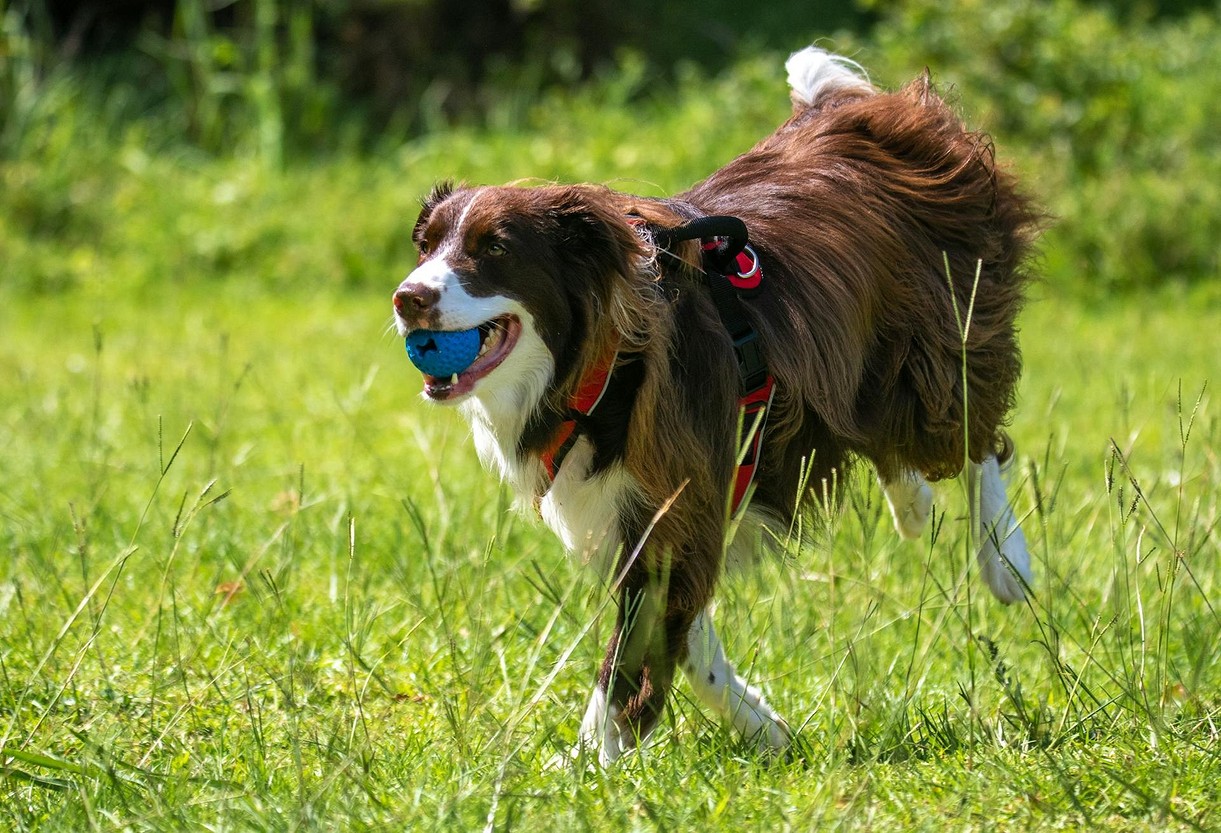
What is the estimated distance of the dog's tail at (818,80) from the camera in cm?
414

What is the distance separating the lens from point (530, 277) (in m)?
2.97

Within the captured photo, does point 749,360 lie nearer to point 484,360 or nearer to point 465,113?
point 484,360

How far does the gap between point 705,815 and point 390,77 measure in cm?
1112

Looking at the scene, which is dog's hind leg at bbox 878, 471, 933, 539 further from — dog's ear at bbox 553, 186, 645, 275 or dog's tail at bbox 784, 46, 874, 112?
dog's ear at bbox 553, 186, 645, 275

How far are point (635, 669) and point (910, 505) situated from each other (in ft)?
4.60

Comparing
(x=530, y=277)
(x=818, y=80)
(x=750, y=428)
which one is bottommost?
(x=750, y=428)

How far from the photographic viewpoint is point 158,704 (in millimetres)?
3270

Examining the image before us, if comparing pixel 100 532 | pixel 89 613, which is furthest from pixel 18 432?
pixel 89 613

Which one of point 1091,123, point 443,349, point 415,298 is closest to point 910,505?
point 443,349

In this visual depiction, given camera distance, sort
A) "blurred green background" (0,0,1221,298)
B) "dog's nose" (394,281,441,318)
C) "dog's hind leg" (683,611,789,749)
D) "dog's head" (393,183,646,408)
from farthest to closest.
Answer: "blurred green background" (0,0,1221,298) → "dog's hind leg" (683,611,789,749) → "dog's head" (393,183,646,408) → "dog's nose" (394,281,441,318)

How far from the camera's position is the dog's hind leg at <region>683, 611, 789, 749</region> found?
10.0 ft

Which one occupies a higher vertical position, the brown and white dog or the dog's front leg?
the brown and white dog

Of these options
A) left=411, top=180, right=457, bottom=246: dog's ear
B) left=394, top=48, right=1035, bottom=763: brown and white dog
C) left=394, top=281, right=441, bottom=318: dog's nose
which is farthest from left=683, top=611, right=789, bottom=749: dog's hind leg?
left=411, top=180, right=457, bottom=246: dog's ear

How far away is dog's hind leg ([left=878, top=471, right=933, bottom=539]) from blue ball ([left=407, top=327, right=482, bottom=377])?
161cm
